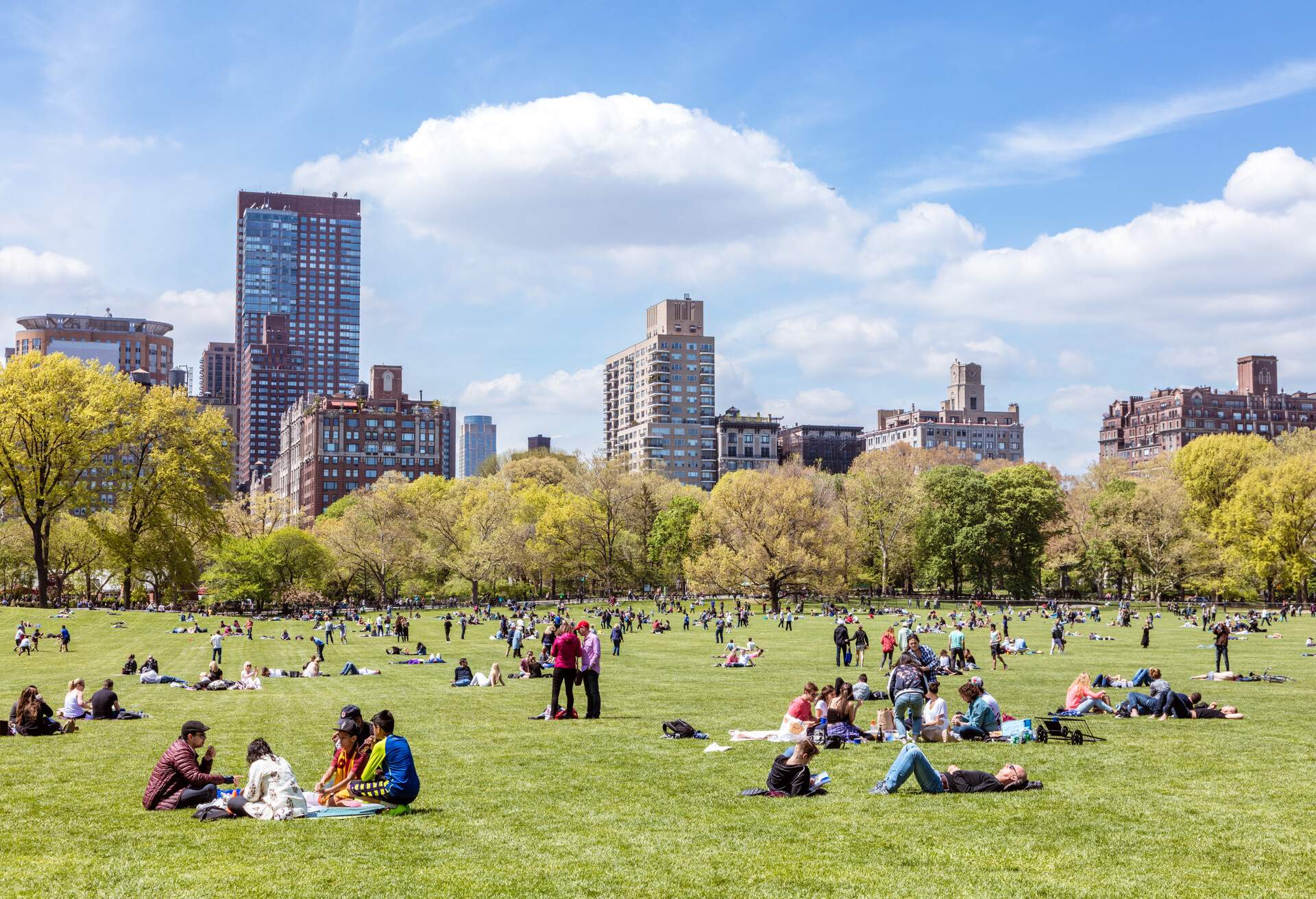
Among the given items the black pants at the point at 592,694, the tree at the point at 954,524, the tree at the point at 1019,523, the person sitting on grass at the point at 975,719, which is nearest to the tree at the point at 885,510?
the tree at the point at 954,524

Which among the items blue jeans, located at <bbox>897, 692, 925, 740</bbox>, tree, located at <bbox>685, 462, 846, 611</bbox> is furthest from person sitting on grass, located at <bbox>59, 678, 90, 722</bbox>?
tree, located at <bbox>685, 462, 846, 611</bbox>

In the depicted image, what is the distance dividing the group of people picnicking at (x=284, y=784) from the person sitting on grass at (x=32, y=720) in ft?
27.2

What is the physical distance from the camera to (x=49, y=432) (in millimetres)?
65938

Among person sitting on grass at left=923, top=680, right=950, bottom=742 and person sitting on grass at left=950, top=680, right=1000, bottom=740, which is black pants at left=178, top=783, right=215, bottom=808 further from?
person sitting on grass at left=950, top=680, right=1000, bottom=740

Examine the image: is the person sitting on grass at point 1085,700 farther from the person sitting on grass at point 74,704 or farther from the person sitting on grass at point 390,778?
the person sitting on grass at point 74,704

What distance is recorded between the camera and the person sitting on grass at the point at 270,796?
41.3ft

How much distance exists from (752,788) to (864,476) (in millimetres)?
90553

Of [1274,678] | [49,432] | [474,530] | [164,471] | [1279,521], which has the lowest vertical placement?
[1274,678]

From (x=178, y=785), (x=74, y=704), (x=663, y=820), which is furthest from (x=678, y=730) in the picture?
(x=74, y=704)

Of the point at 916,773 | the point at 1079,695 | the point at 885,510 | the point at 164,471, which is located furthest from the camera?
the point at 885,510

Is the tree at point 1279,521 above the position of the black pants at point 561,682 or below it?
above

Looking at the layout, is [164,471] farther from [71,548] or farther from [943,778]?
[943,778]

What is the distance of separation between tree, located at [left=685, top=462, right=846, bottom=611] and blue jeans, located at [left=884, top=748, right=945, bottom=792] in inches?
2576

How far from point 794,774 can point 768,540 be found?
6808cm
